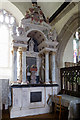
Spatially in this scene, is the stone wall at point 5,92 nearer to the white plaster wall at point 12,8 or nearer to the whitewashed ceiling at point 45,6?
the white plaster wall at point 12,8

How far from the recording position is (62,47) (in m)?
6.98

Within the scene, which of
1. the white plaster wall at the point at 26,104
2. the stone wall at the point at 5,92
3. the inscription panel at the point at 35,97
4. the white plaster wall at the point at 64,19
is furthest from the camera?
the white plaster wall at the point at 64,19

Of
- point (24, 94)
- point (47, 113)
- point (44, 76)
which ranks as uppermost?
point (44, 76)

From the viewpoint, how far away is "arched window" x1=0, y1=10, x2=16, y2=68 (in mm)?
7594

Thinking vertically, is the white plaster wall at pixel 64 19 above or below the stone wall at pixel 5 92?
above

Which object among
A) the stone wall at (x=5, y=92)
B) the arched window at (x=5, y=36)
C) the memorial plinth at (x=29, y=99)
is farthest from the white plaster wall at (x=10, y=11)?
the memorial plinth at (x=29, y=99)

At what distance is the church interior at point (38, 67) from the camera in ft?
16.2

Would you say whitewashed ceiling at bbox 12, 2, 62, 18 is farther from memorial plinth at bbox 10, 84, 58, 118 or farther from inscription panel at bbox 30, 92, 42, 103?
inscription panel at bbox 30, 92, 42, 103

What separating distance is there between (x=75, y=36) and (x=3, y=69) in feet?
18.9

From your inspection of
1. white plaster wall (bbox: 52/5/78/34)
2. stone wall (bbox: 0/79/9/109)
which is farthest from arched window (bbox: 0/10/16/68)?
white plaster wall (bbox: 52/5/78/34)

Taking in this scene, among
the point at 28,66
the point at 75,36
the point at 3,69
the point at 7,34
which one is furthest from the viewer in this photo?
the point at 75,36

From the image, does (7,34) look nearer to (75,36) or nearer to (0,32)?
(0,32)

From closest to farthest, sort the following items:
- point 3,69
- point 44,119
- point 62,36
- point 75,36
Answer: point 44,119
point 62,36
point 3,69
point 75,36

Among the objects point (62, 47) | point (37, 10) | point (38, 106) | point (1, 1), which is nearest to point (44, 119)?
point (38, 106)
